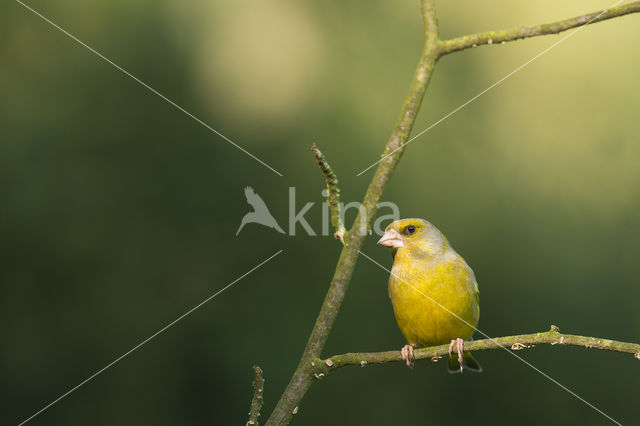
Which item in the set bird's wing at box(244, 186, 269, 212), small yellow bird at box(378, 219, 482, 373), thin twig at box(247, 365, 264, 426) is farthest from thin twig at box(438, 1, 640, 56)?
bird's wing at box(244, 186, 269, 212)

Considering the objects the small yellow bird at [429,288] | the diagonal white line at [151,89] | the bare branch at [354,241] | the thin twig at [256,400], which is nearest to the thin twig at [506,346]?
the bare branch at [354,241]

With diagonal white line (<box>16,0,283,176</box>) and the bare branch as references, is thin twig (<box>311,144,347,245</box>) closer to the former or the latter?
the bare branch

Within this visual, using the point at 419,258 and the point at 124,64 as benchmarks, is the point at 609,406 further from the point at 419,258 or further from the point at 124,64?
the point at 124,64

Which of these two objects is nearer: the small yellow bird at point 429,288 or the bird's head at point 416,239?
the small yellow bird at point 429,288

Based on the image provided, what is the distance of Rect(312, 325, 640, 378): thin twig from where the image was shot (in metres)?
1.81

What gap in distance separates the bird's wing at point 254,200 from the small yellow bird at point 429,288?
9.15 feet

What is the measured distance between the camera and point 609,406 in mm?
6594

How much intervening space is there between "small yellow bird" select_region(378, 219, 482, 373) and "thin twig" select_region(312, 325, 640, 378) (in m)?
1.10

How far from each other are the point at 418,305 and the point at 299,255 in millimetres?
3127

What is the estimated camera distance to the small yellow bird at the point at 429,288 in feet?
11.3

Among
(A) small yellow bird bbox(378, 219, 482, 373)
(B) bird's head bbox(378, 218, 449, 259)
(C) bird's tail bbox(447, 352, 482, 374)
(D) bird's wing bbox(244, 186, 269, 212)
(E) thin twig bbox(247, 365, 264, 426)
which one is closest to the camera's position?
(E) thin twig bbox(247, 365, 264, 426)

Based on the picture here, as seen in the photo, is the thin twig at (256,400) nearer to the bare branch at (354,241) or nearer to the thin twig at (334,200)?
the bare branch at (354,241)

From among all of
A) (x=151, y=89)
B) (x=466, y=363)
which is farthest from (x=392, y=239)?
(x=151, y=89)

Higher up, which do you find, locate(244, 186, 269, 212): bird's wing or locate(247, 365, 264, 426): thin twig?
locate(244, 186, 269, 212): bird's wing
